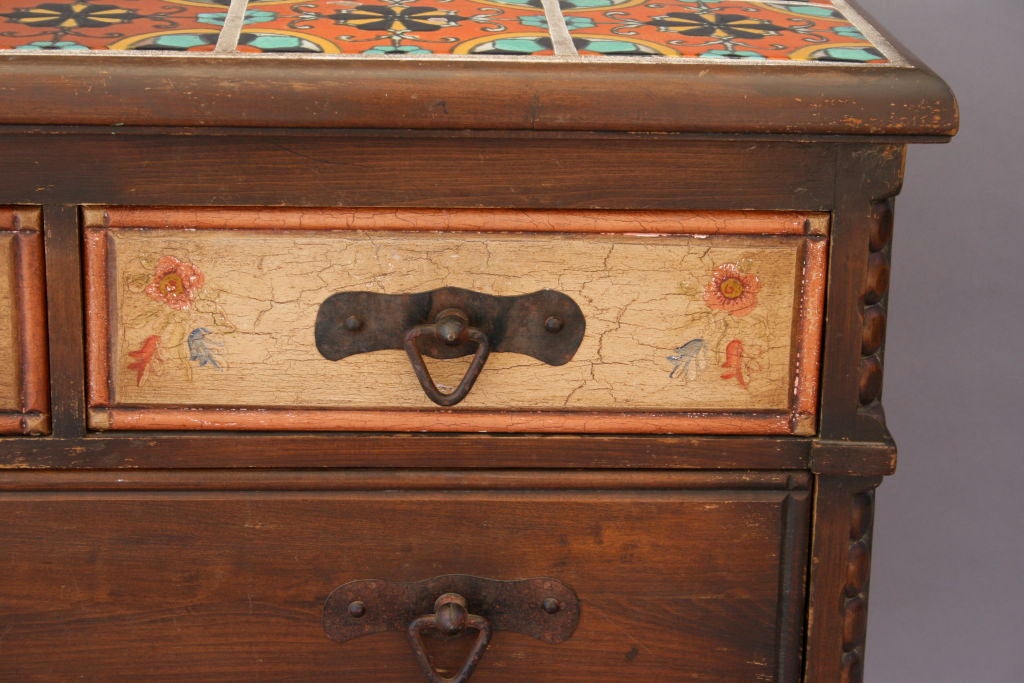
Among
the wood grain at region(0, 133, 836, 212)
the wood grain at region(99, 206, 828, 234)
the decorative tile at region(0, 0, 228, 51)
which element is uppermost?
the decorative tile at region(0, 0, 228, 51)

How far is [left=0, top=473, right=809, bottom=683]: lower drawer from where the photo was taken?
1.17 meters

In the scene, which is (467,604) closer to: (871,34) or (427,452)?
(427,452)

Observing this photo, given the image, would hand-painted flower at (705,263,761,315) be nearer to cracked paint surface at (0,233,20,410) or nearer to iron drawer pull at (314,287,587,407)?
iron drawer pull at (314,287,587,407)

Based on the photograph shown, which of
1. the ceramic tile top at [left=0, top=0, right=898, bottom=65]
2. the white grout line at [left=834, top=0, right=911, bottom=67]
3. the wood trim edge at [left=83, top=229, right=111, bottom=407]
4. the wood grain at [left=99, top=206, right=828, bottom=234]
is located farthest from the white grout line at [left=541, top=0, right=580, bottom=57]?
the wood trim edge at [left=83, top=229, right=111, bottom=407]

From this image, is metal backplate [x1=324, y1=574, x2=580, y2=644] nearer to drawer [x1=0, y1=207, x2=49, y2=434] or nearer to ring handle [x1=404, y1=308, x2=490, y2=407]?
ring handle [x1=404, y1=308, x2=490, y2=407]

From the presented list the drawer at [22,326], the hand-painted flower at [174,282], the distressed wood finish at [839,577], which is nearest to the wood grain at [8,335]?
the drawer at [22,326]

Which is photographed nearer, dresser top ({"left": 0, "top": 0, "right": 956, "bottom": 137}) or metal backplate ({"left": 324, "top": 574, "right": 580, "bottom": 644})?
dresser top ({"left": 0, "top": 0, "right": 956, "bottom": 137})

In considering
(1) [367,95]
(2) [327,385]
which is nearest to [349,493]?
(2) [327,385]

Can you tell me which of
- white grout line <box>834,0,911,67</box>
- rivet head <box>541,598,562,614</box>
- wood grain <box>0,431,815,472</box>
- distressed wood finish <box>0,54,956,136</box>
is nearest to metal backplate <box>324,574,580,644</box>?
rivet head <box>541,598,562,614</box>

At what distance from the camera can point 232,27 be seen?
1.17 metres

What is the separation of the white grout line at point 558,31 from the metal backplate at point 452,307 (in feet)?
0.62

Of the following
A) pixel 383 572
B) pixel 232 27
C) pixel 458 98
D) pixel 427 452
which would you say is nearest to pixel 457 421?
pixel 427 452

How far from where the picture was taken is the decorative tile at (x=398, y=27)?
111 cm

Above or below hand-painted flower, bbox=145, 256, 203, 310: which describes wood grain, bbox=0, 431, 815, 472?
below
